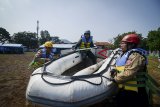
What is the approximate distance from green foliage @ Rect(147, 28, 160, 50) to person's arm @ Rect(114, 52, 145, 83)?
35.7 m

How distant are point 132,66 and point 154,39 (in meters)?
38.6

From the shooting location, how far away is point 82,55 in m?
6.62

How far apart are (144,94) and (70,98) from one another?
1315mm

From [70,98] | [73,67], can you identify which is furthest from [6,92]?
[70,98]

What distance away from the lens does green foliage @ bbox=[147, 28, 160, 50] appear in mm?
36559

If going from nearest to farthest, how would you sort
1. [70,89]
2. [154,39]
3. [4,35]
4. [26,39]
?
[70,89] → [154,39] → [26,39] → [4,35]

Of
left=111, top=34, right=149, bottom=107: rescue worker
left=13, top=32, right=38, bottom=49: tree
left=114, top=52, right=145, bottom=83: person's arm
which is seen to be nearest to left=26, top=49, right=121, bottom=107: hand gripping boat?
left=111, top=34, right=149, bottom=107: rescue worker

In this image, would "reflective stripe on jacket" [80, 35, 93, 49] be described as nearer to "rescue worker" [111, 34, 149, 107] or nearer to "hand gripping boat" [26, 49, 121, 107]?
"hand gripping boat" [26, 49, 121, 107]

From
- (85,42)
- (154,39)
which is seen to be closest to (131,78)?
(85,42)

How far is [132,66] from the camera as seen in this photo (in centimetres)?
306

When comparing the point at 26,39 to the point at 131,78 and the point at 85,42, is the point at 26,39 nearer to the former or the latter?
the point at 85,42

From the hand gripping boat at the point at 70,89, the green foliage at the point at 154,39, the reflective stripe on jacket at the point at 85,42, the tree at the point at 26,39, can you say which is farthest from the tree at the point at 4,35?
the hand gripping boat at the point at 70,89

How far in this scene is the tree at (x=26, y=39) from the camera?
256ft

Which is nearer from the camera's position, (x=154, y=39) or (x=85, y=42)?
(x=85, y=42)
